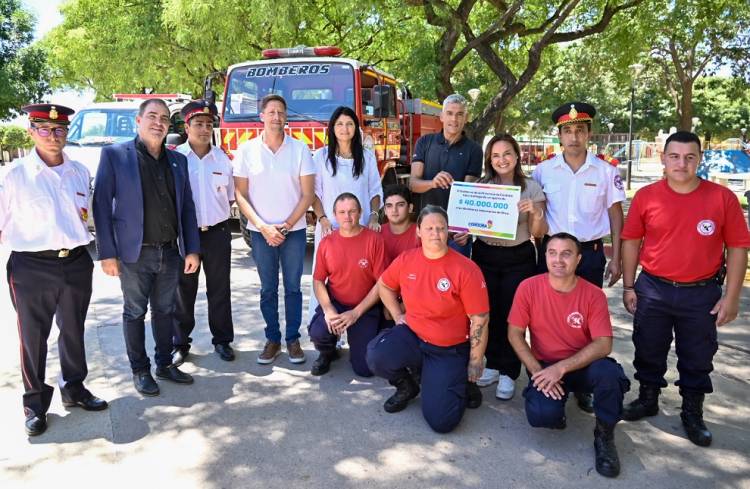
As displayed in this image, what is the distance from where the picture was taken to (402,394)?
366 centimetres

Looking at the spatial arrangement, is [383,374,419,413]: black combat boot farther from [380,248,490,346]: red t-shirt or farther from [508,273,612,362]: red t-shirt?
[508,273,612,362]: red t-shirt

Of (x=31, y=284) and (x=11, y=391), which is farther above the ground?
(x=31, y=284)

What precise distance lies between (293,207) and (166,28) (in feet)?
40.9

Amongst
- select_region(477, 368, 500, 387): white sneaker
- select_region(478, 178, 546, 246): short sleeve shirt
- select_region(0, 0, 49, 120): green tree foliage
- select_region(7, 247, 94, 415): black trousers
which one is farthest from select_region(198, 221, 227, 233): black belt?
select_region(0, 0, 49, 120): green tree foliage

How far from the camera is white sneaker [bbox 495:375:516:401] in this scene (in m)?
3.76

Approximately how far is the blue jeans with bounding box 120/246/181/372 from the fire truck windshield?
11.9 feet

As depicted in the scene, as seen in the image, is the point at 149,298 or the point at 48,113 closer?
the point at 48,113

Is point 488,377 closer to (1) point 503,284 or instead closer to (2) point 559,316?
(1) point 503,284

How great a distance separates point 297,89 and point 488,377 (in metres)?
4.64

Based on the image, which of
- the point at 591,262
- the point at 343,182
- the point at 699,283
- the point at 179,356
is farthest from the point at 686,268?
the point at 179,356

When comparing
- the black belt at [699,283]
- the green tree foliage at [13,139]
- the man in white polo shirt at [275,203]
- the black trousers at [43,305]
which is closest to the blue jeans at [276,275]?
the man in white polo shirt at [275,203]

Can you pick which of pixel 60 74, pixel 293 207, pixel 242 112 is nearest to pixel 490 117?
pixel 242 112

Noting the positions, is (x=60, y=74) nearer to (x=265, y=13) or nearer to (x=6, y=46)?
(x=6, y=46)

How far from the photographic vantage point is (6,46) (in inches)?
1035
